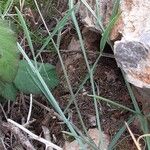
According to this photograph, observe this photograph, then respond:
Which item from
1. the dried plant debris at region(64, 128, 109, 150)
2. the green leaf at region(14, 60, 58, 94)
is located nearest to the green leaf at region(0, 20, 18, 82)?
the green leaf at region(14, 60, 58, 94)

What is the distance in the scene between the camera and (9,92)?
4.23 ft

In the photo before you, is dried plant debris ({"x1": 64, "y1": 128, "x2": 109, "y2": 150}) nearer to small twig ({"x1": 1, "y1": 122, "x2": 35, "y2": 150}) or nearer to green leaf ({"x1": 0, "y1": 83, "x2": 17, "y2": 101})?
small twig ({"x1": 1, "y1": 122, "x2": 35, "y2": 150})

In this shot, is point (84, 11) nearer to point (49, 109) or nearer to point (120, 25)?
point (120, 25)

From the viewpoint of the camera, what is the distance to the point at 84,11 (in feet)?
4.23

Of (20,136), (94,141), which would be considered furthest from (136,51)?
(20,136)

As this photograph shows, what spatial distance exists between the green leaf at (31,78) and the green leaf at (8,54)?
0.09 m

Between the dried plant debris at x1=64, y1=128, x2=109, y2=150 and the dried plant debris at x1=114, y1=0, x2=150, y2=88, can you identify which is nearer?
the dried plant debris at x1=114, y1=0, x2=150, y2=88

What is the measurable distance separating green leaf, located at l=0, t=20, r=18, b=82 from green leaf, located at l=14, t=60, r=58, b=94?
0.09 metres

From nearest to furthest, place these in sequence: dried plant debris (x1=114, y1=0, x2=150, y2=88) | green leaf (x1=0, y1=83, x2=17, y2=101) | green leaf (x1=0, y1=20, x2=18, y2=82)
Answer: dried plant debris (x1=114, y1=0, x2=150, y2=88)
green leaf (x1=0, y1=20, x2=18, y2=82)
green leaf (x1=0, y1=83, x2=17, y2=101)

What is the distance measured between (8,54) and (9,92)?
0.52ft

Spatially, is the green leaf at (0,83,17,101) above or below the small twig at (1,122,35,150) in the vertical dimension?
above

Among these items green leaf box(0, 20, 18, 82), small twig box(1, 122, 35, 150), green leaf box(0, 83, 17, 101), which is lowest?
small twig box(1, 122, 35, 150)

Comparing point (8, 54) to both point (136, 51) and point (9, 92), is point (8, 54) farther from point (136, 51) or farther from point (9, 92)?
point (136, 51)

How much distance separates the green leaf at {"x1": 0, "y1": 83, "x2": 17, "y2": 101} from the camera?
4.20ft
